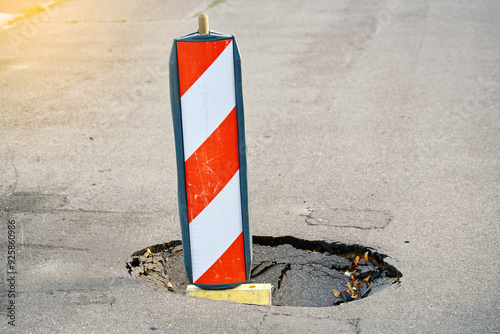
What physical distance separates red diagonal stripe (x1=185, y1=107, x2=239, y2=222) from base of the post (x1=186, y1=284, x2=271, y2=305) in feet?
1.66

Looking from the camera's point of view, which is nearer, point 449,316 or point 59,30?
point 449,316

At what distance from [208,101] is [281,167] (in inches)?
87.1

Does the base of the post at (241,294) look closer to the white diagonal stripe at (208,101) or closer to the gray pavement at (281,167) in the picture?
the gray pavement at (281,167)

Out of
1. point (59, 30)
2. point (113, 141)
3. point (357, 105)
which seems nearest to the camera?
point (113, 141)

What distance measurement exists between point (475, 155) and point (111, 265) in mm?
3531

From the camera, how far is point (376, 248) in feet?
12.4

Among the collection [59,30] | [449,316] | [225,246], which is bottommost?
[449,316]

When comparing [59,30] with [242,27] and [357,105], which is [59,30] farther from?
[357,105]

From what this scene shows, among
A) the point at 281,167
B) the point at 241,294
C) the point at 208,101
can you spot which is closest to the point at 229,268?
the point at 241,294

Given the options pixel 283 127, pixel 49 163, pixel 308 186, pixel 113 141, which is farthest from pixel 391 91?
pixel 49 163

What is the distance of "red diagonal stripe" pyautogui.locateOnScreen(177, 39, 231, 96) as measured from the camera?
2826 mm

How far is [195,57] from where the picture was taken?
2.84 meters

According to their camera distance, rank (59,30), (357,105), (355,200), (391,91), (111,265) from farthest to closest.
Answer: (59,30) < (391,91) < (357,105) < (355,200) < (111,265)

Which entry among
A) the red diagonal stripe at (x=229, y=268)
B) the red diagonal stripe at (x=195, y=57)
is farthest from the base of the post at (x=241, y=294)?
the red diagonal stripe at (x=195, y=57)
